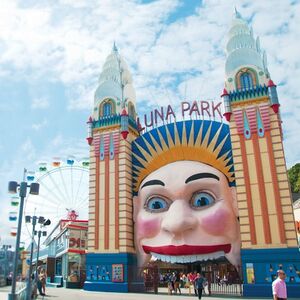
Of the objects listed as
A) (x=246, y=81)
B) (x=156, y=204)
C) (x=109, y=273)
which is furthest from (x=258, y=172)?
(x=109, y=273)

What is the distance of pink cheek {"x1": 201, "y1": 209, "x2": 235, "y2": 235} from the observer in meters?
23.9

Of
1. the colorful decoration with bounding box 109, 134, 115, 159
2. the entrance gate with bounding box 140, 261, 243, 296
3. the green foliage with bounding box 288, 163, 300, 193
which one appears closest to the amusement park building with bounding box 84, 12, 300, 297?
the colorful decoration with bounding box 109, 134, 115, 159

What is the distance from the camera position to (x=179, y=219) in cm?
2419

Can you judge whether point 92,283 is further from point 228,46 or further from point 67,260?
point 228,46

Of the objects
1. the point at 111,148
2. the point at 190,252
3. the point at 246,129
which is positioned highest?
the point at 111,148

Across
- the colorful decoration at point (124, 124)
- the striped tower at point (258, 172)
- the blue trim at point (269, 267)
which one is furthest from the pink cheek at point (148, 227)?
the colorful decoration at point (124, 124)

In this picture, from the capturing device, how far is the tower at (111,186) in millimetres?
26359

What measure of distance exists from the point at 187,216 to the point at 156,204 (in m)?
2.85

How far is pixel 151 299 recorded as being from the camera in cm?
2050

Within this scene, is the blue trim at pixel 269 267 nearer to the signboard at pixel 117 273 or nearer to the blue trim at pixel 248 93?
the signboard at pixel 117 273

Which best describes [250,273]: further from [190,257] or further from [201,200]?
[201,200]

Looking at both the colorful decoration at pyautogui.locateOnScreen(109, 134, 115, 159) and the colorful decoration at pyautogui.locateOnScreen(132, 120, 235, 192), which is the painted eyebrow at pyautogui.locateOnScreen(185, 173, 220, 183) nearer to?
the colorful decoration at pyautogui.locateOnScreen(132, 120, 235, 192)

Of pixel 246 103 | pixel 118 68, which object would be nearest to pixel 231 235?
pixel 246 103

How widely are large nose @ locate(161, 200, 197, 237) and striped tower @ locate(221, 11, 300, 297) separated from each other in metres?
3.27
